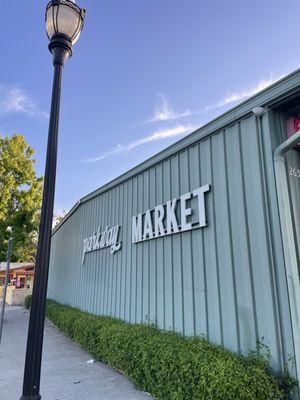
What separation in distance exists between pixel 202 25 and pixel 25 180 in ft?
40.9

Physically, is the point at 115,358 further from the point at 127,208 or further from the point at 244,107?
the point at 244,107

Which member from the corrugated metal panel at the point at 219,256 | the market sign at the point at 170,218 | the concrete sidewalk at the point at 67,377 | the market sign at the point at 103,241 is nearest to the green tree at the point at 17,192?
the market sign at the point at 103,241

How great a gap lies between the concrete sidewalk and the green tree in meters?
8.23

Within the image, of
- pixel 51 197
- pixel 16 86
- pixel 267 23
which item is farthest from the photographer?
pixel 16 86

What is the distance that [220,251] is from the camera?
4086mm

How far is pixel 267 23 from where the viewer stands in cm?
554

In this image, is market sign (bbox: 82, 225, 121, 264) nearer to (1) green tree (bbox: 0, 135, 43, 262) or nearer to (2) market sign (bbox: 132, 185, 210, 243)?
(2) market sign (bbox: 132, 185, 210, 243)

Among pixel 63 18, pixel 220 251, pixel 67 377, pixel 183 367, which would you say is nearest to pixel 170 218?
pixel 220 251

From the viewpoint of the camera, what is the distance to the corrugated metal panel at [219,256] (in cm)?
342

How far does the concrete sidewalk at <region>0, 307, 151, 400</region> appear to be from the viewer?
4.29 m

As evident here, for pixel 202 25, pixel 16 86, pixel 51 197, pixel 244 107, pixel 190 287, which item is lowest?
pixel 190 287

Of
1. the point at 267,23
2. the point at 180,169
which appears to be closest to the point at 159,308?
the point at 180,169

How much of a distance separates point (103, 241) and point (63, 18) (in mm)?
5790

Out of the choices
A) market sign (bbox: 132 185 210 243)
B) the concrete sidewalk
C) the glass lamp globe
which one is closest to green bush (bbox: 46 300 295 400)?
the concrete sidewalk
